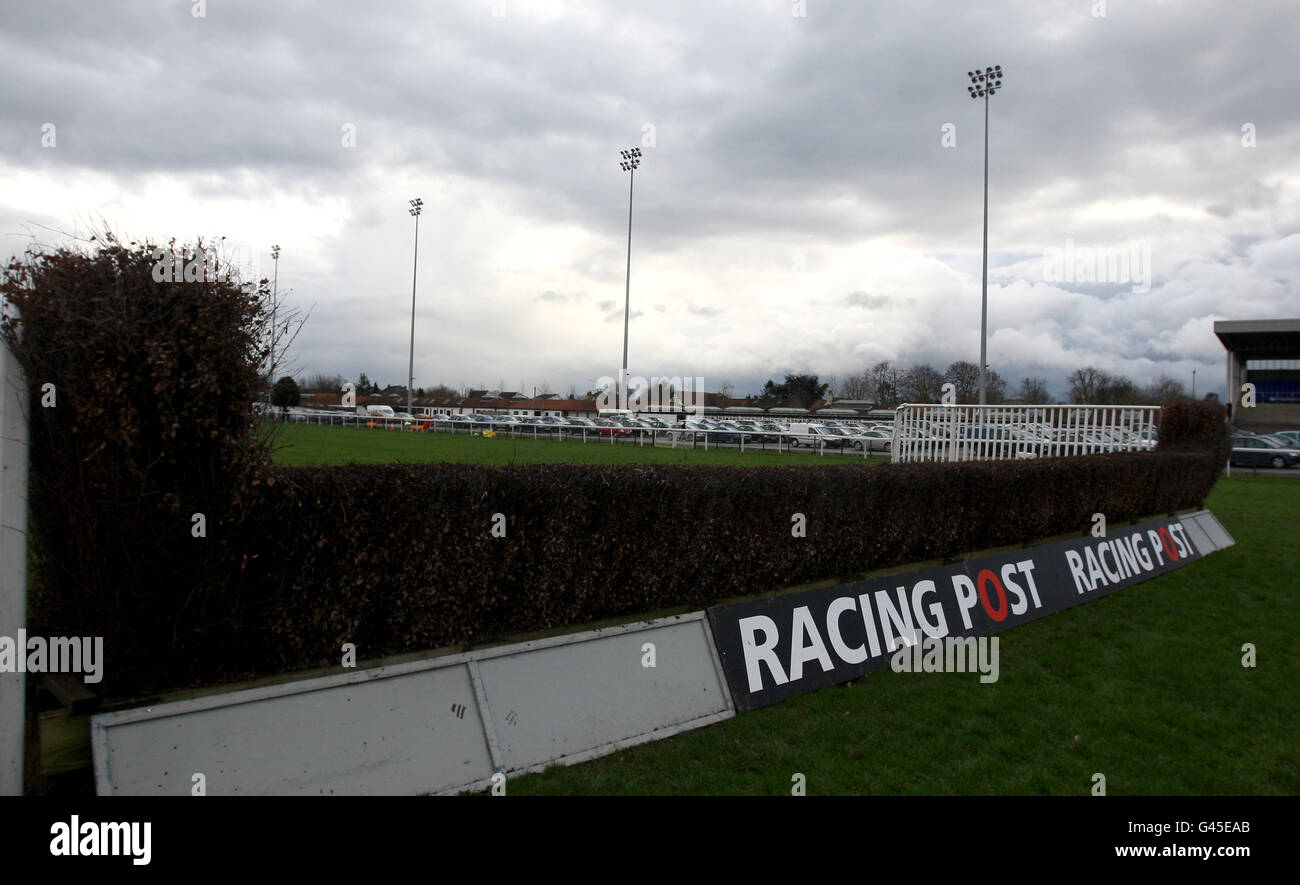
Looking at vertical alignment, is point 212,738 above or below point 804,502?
below

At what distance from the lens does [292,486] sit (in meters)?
3.68

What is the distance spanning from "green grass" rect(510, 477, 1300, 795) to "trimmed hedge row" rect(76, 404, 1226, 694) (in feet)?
3.10

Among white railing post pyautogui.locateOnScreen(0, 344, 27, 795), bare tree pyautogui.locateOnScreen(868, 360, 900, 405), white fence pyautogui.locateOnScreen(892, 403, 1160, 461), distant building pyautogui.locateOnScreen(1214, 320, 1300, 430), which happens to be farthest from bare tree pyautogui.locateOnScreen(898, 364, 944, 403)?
white railing post pyautogui.locateOnScreen(0, 344, 27, 795)

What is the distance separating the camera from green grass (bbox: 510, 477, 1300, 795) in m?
4.06

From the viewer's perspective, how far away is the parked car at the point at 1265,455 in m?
30.0

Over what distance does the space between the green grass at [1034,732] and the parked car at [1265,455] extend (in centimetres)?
2902

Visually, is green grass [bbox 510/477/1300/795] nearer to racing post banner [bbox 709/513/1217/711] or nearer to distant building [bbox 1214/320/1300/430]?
racing post banner [bbox 709/513/1217/711]

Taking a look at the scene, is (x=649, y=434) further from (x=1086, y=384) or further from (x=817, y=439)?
(x=1086, y=384)

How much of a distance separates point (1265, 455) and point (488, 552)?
117 ft

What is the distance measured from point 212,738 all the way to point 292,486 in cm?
110

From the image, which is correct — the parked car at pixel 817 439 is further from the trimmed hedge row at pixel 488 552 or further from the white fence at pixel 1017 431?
the trimmed hedge row at pixel 488 552
